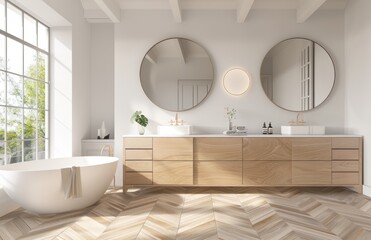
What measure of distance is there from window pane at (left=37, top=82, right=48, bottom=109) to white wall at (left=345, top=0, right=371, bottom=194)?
4780 mm

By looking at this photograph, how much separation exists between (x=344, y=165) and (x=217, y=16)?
3.03 meters

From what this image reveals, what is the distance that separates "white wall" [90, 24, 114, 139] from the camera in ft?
19.1

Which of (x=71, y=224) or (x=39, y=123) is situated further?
(x=39, y=123)

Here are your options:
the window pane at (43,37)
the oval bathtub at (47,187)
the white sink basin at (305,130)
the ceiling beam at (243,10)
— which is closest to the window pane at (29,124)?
the oval bathtub at (47,187)

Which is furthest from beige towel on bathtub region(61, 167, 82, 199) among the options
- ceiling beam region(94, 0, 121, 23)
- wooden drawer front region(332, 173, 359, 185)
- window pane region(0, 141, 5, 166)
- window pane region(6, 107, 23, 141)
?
wooden drawer front region(332, 173, 359, 185)

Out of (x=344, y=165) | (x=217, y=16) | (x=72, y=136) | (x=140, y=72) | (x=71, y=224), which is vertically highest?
(x=217, y=16)

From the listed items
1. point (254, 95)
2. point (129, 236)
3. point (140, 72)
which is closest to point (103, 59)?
point (140, 72)

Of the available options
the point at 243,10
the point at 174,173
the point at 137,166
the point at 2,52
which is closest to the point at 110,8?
the point at 2,52

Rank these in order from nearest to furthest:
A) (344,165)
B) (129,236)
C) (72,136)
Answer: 1. (129,236)
2. (344,165)
3. (72,136)

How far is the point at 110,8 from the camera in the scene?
4727 millimetres

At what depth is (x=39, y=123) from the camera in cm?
489

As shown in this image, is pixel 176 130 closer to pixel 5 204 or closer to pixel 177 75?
pixel 177 75

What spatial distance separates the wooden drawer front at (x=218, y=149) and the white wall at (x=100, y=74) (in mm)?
1900

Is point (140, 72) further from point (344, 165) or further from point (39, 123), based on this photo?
point (344, 165)
